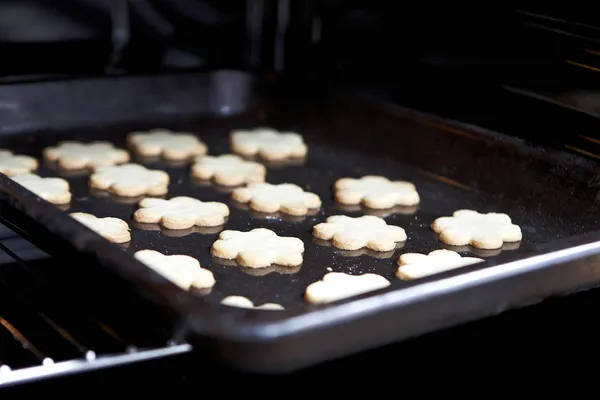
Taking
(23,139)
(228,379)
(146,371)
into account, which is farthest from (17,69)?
(228,379)

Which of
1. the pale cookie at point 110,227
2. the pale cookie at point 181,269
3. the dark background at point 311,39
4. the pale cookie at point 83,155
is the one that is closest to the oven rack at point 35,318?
the pale cookie at point 110,227

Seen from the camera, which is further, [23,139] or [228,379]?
[23,139]

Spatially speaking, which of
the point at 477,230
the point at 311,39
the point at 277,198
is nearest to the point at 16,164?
the point at 277,198

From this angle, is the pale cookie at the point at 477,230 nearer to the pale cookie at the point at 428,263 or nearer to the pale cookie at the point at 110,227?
the pale cookie at the point at 428,263

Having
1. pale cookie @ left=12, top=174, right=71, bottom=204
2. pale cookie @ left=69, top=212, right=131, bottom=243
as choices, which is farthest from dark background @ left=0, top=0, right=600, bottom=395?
pale cookie @ left=12, top=174, right=71, bottom=204

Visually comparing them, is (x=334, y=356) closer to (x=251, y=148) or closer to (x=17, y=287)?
(x=17, y=287)

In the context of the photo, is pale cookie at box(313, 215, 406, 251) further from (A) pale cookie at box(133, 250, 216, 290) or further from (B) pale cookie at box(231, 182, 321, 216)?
(A) pale cookie at box(133, 250, 216, 290)
